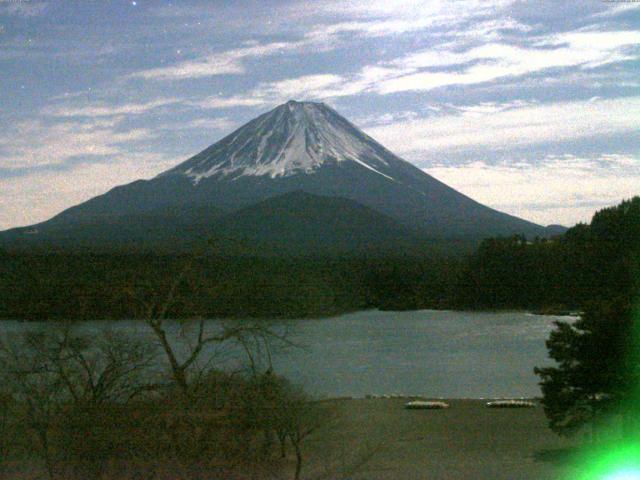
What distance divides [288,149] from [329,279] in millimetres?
34285

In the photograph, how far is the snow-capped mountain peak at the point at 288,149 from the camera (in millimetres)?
44312

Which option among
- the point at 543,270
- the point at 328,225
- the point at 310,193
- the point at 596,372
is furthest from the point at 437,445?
the point at 310,193

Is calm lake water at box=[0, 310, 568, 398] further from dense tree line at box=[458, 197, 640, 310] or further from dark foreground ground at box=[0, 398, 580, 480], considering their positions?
dense tree line at box=[458, 197, 640, 310]

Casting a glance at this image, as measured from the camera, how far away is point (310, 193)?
39.0 meters

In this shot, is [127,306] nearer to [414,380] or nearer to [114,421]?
[114,421]

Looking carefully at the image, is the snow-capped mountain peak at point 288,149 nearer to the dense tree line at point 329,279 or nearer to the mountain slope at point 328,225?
the mountain slope at point 328,225

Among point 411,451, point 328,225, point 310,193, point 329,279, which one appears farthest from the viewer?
point 310,193

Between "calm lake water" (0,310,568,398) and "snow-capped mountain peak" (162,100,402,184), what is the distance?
23637mm

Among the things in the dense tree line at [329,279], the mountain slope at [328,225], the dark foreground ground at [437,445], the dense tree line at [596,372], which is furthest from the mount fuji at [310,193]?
the dense tree line at [596,372]

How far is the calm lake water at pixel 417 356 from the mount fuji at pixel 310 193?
4.91 metres

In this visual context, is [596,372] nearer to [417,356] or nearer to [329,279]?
[329,279]

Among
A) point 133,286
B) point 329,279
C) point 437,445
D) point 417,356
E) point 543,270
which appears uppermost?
point 133,286

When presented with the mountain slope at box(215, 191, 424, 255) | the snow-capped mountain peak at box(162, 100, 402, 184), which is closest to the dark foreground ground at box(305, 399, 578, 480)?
the mountain slope at box(215, 191, 424, 255)

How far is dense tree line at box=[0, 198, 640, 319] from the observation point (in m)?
5.87
